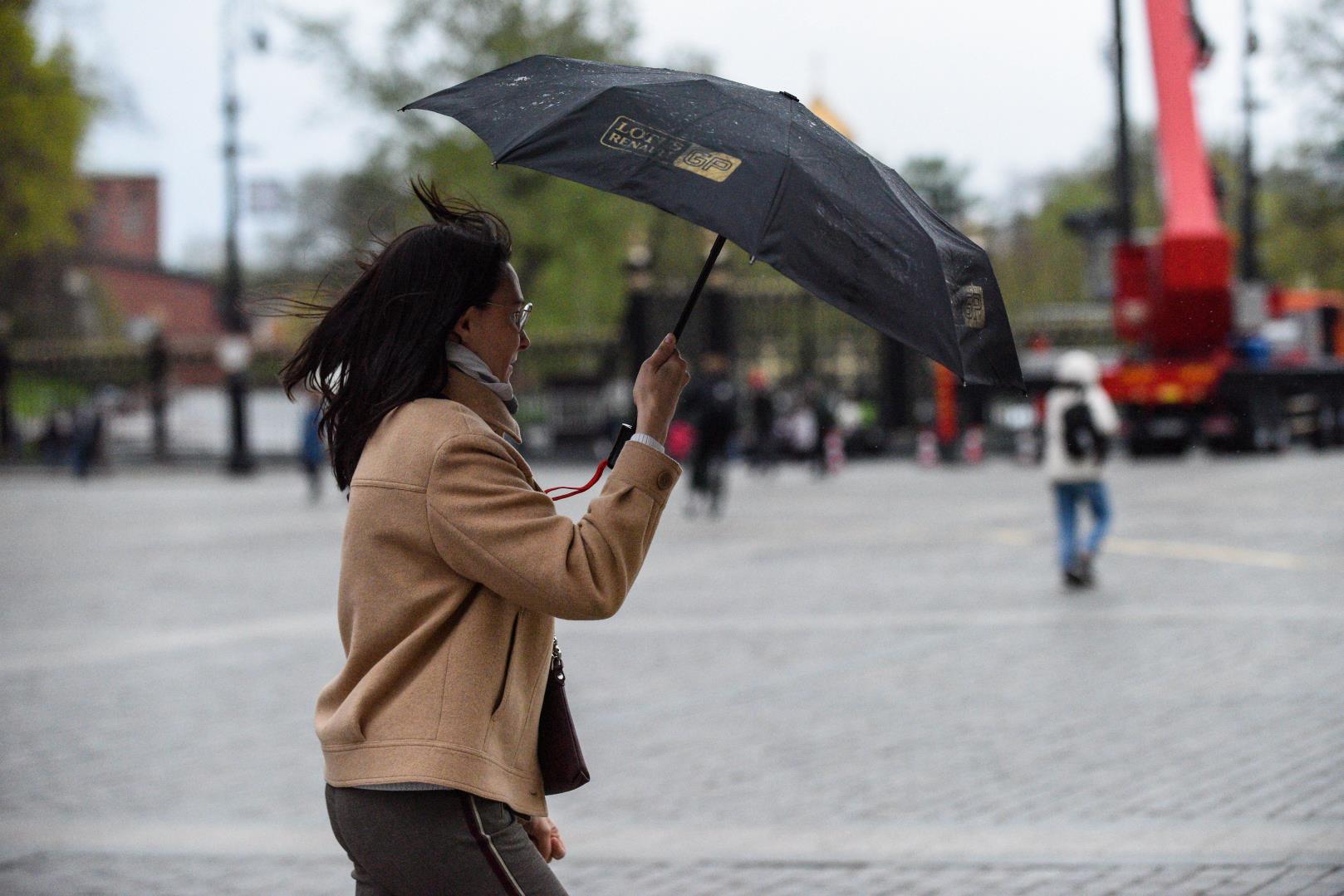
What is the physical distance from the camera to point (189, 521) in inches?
785

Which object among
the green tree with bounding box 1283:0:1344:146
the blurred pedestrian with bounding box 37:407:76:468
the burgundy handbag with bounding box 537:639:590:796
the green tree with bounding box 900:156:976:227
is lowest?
the blurred pedestrian with bounding box 37:407:76:468

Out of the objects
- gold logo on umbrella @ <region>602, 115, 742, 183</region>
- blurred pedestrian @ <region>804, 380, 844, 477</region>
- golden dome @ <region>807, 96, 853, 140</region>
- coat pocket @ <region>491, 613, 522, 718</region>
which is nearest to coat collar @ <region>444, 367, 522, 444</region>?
coat pocket @ <region>491, 613, 522, 718</region>

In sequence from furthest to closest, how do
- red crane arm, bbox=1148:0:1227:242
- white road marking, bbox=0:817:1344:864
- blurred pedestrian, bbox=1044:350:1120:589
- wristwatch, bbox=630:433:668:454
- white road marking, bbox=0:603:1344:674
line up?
red crane arm, bbox=1148:0:1227:242 < blurred pedestrian, bbox=1044:350:1120:589 < white road marking, bbox=0:603:1344:674 < white road marking, bbox=0:817:1344:864 < wristwatch, bbox=630:433:668:454

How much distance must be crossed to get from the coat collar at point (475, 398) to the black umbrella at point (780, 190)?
30 cm

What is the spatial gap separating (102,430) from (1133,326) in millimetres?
21548

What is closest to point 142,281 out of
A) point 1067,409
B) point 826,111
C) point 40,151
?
point 40,151

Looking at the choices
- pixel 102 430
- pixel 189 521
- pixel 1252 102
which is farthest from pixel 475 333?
pixel 102 430

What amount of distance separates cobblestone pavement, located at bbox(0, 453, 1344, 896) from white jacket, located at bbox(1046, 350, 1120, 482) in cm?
82

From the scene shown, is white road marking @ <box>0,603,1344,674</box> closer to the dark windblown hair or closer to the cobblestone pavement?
the cobblestone pavement

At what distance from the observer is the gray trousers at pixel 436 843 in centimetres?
235

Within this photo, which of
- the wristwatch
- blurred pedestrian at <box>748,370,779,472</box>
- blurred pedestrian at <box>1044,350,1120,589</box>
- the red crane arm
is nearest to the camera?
the wristwatch

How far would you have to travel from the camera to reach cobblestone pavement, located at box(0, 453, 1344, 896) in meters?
5.02

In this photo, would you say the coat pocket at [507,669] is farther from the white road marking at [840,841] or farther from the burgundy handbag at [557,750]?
the white road marking at [840,841]

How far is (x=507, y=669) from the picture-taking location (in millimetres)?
2418
